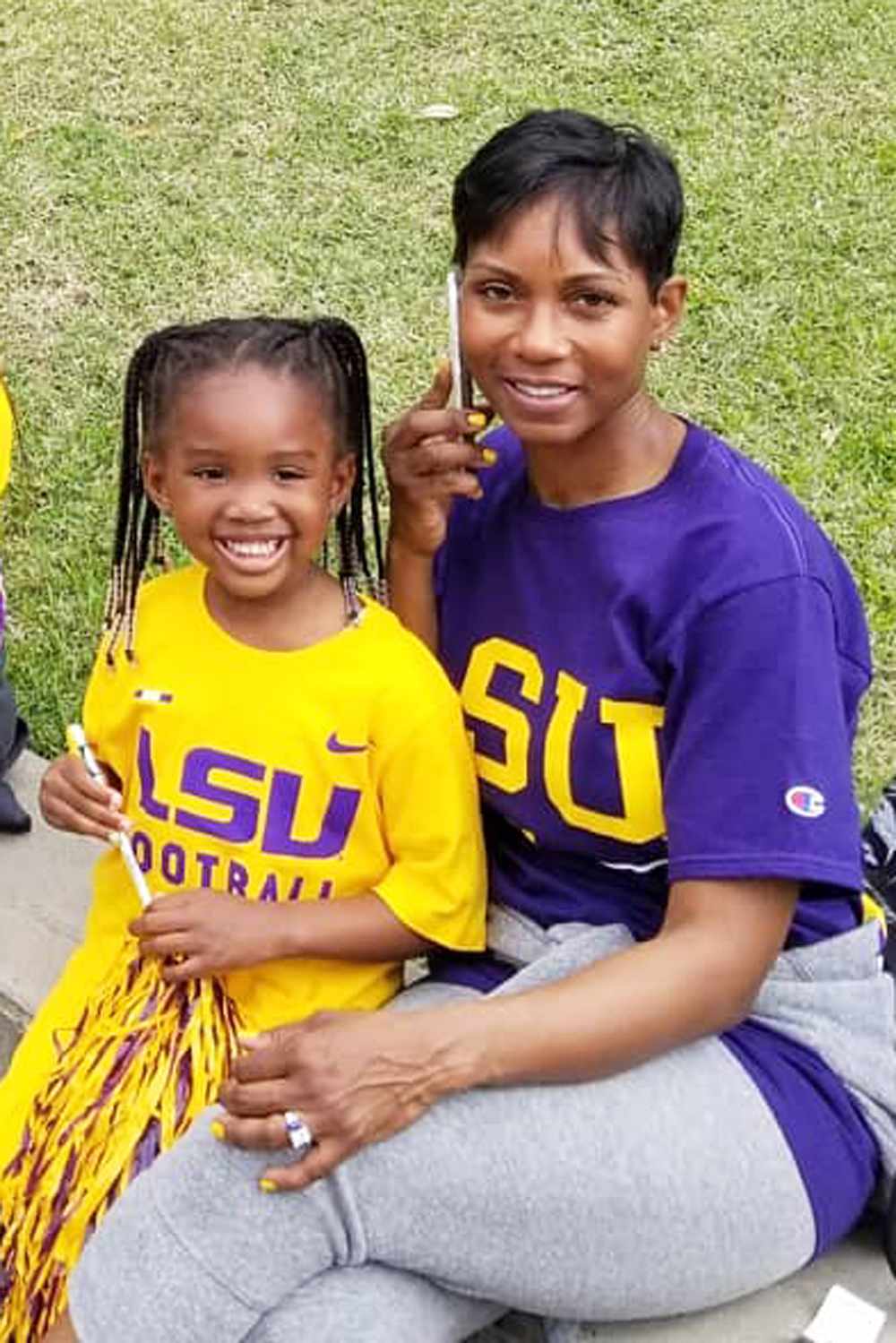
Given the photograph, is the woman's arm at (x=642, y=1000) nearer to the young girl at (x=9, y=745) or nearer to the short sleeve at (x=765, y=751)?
the short sleeve at (x=765, y=751)

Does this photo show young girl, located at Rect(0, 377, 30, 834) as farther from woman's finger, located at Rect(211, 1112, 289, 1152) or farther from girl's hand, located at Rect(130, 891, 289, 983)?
woman's finger, located at Rect(211, 1112, 289, 1152)

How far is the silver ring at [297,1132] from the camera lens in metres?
1.85

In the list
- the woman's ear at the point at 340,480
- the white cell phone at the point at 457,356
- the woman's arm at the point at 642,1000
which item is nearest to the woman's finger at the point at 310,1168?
the woman's arm at the point at 642,1000

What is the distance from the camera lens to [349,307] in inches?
182

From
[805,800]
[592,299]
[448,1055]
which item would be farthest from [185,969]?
[592,299]

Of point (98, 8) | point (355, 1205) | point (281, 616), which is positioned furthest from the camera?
point (98, 8)

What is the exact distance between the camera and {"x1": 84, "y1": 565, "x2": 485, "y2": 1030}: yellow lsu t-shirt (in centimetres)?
214

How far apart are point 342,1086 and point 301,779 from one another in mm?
417

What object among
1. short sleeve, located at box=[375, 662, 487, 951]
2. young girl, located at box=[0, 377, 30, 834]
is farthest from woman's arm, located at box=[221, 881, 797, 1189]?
young girl, located at box=[0, 377, 30, 834]

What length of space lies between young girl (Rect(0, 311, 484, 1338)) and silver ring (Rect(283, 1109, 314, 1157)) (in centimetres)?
32

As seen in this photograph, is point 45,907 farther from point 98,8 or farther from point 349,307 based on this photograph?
point 98,8

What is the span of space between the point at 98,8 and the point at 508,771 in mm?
4700

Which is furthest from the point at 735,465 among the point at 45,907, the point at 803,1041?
the point at 45,907

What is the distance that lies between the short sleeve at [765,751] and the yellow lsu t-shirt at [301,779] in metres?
0.32
